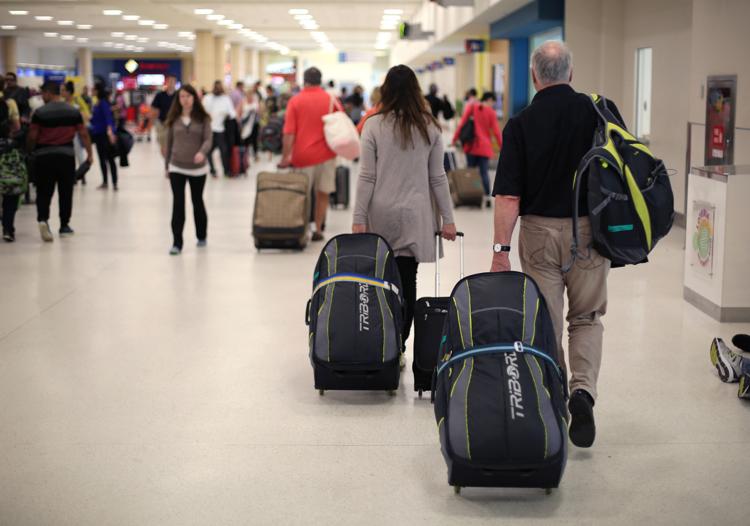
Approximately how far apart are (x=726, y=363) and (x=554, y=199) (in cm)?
176

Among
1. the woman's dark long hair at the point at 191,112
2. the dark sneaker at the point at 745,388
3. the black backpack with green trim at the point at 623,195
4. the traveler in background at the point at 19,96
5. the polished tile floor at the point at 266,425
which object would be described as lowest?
the polished tile floor at the point at 266,425

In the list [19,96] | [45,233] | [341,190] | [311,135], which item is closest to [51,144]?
[45,233]

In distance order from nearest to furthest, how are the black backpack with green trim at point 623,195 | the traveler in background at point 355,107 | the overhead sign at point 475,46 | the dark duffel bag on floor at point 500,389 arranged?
the dark duffel bag on floor at point 500,389, the black backpack with green trim at point 623,195, the traveler in background at point 355,107, the overhead sign at point 475,46

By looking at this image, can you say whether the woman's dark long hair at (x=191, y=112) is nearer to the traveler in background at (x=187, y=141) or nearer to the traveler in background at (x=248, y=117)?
the traveler in background at (x=187, y=141)

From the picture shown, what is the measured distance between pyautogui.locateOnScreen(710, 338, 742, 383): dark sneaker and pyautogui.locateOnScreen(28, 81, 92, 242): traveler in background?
291 inches

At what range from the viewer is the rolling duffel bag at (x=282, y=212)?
32.7 feet

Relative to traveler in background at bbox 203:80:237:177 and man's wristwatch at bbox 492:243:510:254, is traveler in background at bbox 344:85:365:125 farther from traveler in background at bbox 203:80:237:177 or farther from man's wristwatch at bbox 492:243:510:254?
man's wristwatch at bbox 492:243:510:254

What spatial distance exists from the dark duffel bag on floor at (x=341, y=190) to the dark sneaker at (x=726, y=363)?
8.99 metres

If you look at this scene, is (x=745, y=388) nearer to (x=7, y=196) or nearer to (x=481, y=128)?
(x=7, y=196)

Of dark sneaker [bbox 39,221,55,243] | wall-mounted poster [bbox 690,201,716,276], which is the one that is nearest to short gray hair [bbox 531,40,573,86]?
wall-mounted poster [bbox 690,201,716,276]

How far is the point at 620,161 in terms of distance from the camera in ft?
13.4

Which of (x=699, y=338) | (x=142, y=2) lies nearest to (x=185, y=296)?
(x=699, y=338)

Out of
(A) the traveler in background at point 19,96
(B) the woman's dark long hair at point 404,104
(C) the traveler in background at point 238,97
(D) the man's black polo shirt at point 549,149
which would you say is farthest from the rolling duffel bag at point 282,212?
(C) the traveler in background at point 238,97

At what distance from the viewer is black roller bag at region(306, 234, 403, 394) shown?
4.87 metres
